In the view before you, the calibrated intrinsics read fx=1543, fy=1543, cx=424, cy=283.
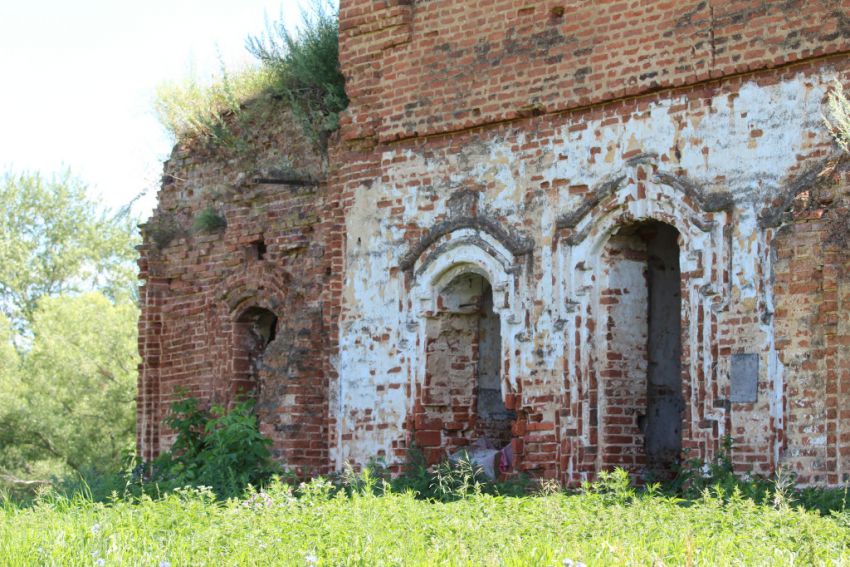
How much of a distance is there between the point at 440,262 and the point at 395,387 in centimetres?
127

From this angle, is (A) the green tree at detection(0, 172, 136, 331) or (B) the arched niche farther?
(A) the green tree at detection(0, 172, 136, 331)

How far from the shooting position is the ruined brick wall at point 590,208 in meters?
11.8

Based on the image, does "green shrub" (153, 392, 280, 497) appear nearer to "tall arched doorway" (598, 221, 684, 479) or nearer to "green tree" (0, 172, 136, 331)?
"tall arched doorway" (598, 221, 684, 479)

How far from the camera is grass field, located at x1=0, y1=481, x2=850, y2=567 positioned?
8367 mm

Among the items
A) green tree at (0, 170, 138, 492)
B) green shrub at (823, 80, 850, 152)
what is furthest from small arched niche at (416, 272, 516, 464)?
green tree at (0, 170, 138, 492)

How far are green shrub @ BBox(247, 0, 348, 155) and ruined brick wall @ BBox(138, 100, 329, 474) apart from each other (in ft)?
0.77

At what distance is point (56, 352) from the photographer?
2702 cm

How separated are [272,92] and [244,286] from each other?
7.04 feet

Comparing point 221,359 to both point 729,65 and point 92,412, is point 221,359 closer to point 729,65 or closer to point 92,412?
point 729,65

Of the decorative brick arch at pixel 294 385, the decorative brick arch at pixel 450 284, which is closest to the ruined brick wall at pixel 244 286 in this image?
the decorative brick arch at pixel 294 385

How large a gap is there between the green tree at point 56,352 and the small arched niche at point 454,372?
331 inches

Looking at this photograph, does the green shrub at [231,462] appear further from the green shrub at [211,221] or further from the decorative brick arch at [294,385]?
the green shrub at [211,221]

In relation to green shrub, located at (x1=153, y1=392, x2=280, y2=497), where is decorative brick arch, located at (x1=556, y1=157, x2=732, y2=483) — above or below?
above

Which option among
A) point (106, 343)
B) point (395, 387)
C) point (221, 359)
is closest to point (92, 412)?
point (106, 343)
